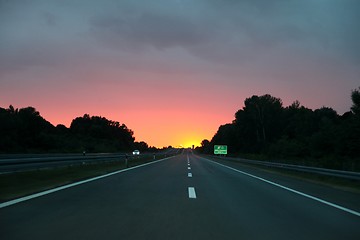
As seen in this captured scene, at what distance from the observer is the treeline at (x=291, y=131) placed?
228 ft

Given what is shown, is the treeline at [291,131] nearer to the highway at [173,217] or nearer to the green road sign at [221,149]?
the green road sign at [221,149]

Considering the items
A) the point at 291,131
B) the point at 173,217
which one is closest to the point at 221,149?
the point at 291,131

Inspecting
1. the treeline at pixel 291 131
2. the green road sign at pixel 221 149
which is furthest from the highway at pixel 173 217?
the green road sign at pixel 221 149

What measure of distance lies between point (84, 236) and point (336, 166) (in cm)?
2361

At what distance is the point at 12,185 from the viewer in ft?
45.1

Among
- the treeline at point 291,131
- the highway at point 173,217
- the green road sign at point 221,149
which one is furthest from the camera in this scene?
the green road sign at point 221,149

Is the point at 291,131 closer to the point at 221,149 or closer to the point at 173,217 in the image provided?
the point at 221,149

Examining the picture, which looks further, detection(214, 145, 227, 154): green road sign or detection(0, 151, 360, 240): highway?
detection(214, 145, 227, 154): green road sign

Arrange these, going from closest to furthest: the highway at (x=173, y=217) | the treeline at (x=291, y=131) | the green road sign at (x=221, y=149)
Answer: the highway at (x=173, y=217), the treeline at (x=291, y=131), the green road sign at (x=221, y=149)

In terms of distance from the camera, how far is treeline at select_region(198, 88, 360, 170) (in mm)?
69625

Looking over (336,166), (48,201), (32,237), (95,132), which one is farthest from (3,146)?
(95,132)

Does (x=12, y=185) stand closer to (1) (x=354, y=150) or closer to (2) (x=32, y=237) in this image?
(2) (x=32, y=237)

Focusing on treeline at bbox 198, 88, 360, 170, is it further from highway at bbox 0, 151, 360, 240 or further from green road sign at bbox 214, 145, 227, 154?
highway at bbox 0, 151, 360, 240

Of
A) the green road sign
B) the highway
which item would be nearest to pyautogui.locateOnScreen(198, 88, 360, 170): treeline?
the green road sign
